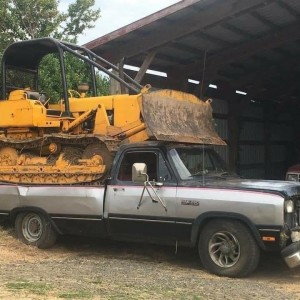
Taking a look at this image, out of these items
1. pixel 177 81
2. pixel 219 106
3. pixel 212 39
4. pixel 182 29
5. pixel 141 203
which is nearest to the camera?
pixel 141 203

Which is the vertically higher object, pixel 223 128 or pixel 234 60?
pixel 234 60

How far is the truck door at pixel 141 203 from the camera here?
25.7ft

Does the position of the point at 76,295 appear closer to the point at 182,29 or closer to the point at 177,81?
the point at 182,29

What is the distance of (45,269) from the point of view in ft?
25.2

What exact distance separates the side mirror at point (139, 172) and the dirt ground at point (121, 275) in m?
1.30

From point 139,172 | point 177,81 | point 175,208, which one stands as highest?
point 177,81

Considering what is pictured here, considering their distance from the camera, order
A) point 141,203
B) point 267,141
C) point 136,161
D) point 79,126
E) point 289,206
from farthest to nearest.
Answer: point 267,141 → point 79,126 → point 136,161 → point 141,203 → point 289,206

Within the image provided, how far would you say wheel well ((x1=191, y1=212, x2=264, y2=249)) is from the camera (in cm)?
707

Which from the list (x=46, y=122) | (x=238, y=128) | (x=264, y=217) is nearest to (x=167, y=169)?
(x=264, y=217)

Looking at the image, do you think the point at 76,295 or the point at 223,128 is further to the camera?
the point at 223,128

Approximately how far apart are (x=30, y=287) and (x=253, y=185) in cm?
326

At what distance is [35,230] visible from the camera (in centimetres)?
946

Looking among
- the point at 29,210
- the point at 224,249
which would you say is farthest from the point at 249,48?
the point at 224,249

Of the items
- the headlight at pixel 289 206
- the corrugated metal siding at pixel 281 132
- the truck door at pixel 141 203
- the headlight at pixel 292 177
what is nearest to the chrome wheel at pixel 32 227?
the truck door at pixel 141 203
